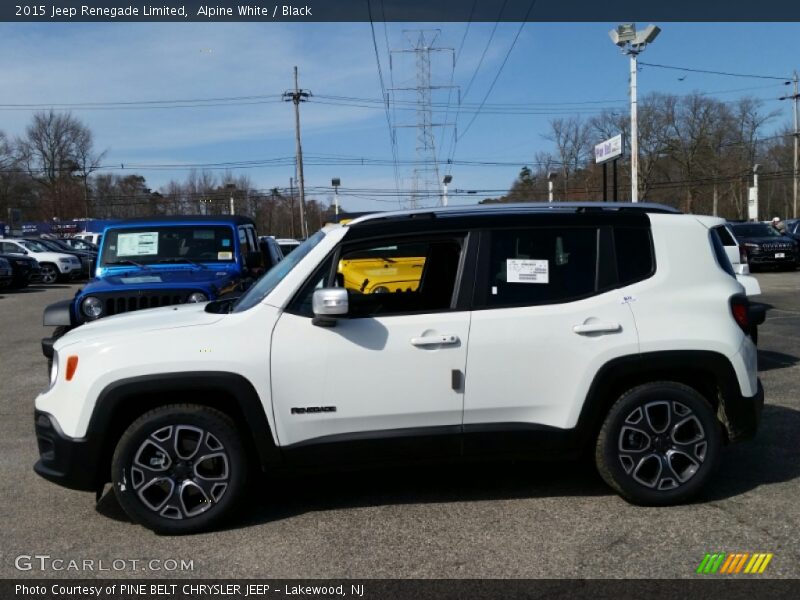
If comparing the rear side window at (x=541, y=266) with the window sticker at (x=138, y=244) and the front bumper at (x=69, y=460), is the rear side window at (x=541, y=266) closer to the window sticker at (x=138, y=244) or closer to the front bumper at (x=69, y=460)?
the front bumper at (x=69, y=460)

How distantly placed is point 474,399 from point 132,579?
208cm

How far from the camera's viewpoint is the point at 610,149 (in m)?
21.6

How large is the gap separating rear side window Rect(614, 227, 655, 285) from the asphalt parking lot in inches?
56.7

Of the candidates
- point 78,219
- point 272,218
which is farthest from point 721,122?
point 78,219

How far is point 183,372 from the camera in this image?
4.25m

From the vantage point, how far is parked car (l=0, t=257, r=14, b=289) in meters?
24.7

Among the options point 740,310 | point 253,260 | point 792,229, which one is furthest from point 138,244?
point 792,229

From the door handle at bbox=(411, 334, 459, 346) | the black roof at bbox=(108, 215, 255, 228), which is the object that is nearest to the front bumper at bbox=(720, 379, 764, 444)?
the door handle at bbox=(411, 334, 459, 346)

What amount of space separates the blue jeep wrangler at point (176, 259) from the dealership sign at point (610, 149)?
13.6 metres

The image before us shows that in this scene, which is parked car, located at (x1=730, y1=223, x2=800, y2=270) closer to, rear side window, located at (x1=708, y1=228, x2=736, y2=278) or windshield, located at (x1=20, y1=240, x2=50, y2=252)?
rear side window, located at (x1=708, y1=228, x2=736, y2=278)

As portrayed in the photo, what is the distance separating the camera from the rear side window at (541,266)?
15.0 feet

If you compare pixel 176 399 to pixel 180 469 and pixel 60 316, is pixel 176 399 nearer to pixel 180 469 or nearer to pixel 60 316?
pixel 180 469

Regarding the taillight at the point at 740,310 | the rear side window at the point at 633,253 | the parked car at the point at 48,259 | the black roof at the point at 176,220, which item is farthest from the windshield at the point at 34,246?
the taillight at the point at 740,310

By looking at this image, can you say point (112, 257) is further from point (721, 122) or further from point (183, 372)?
point (721, 122)
